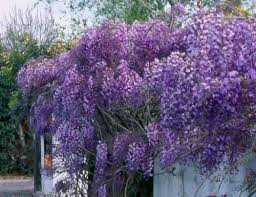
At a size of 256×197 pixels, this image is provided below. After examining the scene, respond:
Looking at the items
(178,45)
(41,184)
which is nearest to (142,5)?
(41,184)

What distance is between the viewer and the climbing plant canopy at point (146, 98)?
3863 mm

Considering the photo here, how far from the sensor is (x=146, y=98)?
5930mm

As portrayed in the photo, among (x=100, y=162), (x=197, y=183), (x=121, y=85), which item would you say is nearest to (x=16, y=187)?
(x=100, y=162)

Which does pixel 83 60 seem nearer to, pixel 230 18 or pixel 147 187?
pixel 147 187

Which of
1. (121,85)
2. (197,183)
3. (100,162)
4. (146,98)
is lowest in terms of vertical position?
(197,183)

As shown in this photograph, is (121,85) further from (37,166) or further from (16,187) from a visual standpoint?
(16,187)

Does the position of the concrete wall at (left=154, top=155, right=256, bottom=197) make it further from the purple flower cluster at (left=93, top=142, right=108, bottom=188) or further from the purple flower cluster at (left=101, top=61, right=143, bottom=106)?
the purple flower cluster at (left=101, top=61, right=143, bottom=106)

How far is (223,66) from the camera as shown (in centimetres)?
383

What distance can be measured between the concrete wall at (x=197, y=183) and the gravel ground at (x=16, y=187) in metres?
6.95

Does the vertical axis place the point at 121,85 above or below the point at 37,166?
above

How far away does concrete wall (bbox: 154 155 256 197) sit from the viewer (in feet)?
16.4

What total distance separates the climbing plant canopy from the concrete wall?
27 centimetres

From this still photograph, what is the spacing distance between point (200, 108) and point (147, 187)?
Answer: 3.50m

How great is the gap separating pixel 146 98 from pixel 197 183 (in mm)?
856
